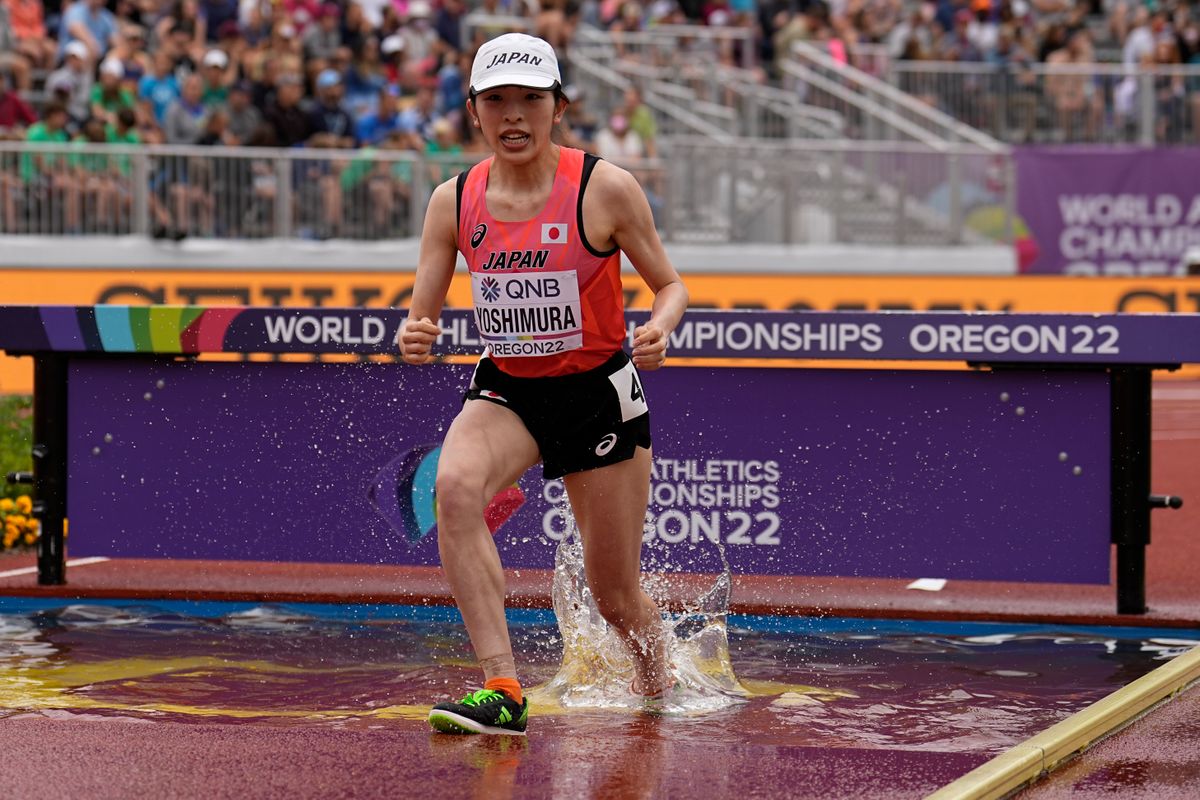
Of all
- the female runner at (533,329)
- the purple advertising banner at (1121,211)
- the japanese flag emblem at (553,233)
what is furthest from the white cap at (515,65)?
the purple advertising banner at (1121,211)

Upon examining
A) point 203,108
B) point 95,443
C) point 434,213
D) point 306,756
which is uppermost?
point 203,108

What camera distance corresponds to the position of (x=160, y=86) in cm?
1983

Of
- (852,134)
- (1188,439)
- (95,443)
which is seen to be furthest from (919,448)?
(852,134)

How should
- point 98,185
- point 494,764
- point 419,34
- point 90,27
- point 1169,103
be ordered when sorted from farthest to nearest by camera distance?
1. point 1169,103
2. point 419,34
3. point 90,27
4. point 98,185
5. point 494,764

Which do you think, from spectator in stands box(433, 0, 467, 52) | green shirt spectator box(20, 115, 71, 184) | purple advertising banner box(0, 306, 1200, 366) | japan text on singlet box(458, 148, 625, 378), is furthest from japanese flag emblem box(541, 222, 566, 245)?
spectator in stands box(433, 0, 467, 52)

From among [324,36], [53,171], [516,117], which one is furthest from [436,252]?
[324,36]

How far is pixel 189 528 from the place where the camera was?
30.2 ft

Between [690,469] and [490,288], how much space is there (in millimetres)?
2962

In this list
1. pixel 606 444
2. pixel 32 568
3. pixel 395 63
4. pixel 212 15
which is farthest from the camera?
pixel 395 63

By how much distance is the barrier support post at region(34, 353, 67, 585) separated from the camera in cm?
920

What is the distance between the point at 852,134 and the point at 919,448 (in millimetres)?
13744

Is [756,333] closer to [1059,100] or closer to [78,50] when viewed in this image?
[78,50]

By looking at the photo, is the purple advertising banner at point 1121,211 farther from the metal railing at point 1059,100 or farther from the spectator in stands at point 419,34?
the spectator in stands at point 419,34

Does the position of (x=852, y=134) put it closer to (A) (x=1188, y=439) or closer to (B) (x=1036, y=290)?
(B) (x=1036, y=290)
